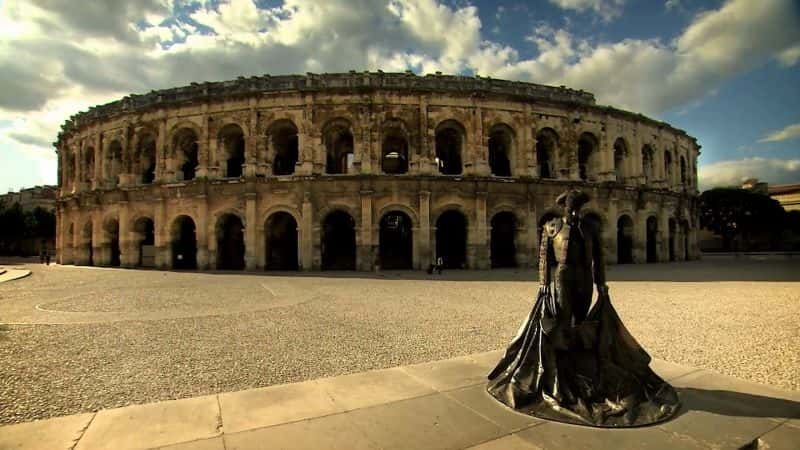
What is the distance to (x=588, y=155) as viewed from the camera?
24328 mm

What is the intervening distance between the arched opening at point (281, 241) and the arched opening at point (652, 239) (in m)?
25.3

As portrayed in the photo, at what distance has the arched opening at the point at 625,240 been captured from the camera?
24.4 m

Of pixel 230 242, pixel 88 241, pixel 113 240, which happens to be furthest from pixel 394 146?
pixel 88 241

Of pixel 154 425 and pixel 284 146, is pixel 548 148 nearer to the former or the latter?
Answer: pixel 284 146

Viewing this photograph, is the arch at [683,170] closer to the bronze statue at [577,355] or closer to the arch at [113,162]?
the bronze statue at [577,355]

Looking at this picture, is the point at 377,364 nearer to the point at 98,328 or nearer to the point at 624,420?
the point at 624,420

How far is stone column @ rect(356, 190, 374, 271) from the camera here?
64.3 ft

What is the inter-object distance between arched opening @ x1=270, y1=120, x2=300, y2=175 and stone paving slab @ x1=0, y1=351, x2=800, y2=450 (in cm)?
1932

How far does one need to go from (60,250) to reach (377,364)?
34.6 meters

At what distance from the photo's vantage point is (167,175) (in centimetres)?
2200

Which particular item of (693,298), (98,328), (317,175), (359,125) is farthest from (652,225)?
(98,328)

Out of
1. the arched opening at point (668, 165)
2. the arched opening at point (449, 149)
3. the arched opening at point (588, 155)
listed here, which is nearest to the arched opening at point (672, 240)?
the arched opening at point (668, 165)

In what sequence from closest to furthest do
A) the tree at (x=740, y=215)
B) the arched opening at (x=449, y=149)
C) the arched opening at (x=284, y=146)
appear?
the arched opening at (x=284, y=146) < the arched opening at (x=449, y=149) < the tree at (x=740, y=215)

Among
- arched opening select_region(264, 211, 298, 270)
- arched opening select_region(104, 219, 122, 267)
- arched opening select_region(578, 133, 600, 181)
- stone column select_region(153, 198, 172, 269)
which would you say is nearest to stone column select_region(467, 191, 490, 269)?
arched opening select_region(578, 133, 600, 181)
